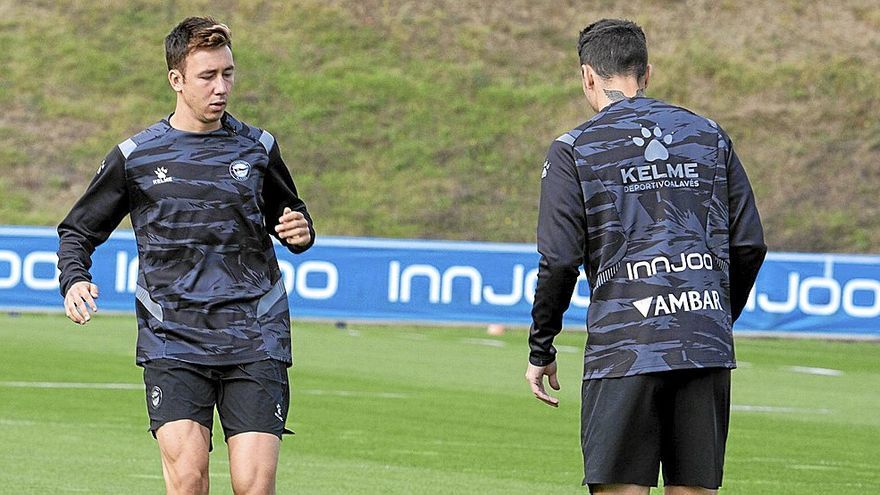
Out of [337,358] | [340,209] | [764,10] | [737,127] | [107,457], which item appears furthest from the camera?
[764,10]

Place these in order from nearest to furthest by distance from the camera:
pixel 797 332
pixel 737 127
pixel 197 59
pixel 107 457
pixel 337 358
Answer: pixel 197 59 → pixel 107 457 → pixel 337 358 → pixel 797 332 → pixel 737 127

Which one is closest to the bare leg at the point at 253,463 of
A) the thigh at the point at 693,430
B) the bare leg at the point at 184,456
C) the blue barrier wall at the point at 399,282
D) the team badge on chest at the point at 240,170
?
the bare leg at the point at 184,456

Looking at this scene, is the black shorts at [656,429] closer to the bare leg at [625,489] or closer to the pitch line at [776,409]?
the bare leg at [625,489]

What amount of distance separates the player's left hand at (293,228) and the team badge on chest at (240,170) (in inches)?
7.9

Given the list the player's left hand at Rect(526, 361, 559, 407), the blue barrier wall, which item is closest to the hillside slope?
the blue barrier wall

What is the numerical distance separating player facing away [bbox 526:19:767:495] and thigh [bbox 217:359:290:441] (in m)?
1.16

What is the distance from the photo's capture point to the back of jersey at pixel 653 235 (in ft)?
18.2

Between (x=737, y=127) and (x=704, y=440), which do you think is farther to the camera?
(x=737, y=127)

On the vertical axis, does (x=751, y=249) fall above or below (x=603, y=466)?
above

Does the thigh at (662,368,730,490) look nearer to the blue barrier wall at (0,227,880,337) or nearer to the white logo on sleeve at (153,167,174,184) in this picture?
the white logo on sleeve at (153,167,174,184)

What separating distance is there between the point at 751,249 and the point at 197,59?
2.12 m

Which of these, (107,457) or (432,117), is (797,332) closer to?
(107,457)

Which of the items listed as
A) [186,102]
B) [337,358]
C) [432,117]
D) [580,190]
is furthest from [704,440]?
[432,117]

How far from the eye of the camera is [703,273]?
18.5 ft
